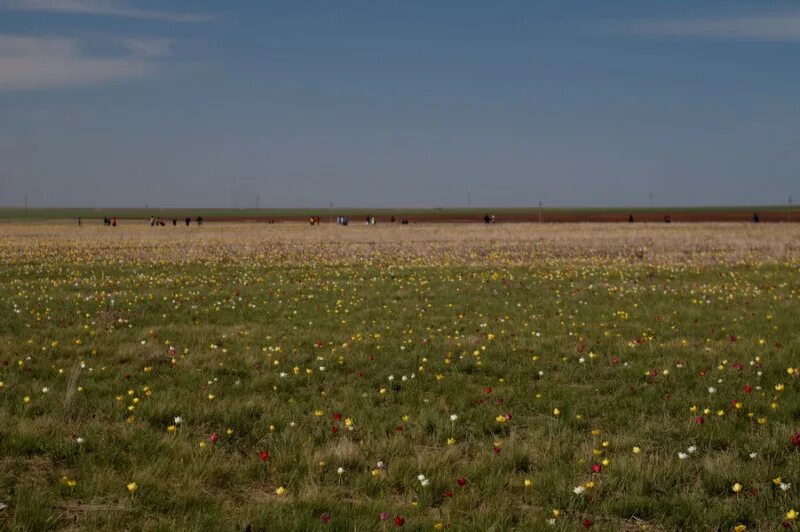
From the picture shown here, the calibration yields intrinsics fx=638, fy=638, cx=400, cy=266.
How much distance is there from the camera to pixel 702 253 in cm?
3491

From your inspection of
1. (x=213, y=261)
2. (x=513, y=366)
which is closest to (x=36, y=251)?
(x=213, y=261)

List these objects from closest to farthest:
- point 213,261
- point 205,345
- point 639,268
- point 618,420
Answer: point 618,420, point 205,345, point 639,268, point 213,261

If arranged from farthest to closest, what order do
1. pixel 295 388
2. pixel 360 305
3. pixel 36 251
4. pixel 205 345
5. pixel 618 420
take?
pixel 36 251 < pixel 360 305 < pixel 205 345 < pixel 295 388 < pixel 618 420

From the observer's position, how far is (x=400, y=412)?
27.5ft

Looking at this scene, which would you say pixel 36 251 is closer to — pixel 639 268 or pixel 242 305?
pixel 242 305

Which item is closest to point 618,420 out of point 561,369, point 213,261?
point 561,369

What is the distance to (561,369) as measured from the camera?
1046 centimetres

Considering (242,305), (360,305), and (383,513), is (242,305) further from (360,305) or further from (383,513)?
(383,513)

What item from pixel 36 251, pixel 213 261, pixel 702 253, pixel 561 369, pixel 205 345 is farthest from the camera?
pixel 36 251

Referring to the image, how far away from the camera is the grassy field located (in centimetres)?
569

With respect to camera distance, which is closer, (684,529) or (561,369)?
(684,529)

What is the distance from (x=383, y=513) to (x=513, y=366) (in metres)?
5.68

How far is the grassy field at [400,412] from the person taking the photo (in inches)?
224

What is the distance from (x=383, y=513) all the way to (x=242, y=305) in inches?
499
